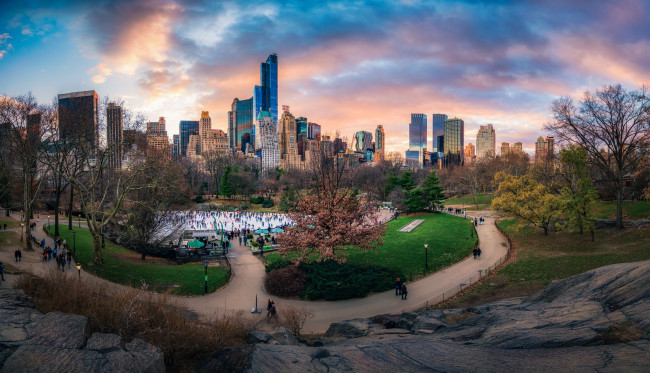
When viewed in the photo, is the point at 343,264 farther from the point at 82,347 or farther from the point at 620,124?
the point at 620,124

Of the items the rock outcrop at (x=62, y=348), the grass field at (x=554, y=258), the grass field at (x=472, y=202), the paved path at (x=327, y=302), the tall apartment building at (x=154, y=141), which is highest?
the tall apartment building at (x=154, y=141)

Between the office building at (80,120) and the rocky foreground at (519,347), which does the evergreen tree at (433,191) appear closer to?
the rocky foreground at (519,347)

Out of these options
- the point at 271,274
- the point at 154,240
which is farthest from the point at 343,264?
the point at 154,240

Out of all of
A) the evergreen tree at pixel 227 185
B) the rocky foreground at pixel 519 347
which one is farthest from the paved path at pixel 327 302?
the evergreen tree at pixel 227 185

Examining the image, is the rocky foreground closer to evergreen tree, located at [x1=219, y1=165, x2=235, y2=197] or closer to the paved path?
the paved path

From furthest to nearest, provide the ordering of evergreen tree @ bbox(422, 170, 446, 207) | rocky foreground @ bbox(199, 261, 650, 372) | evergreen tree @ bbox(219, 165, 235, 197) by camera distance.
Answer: evergreen tree @ bbox(219, 165, 235, 197)
evergreen tree @ bbox(422, 170, 446, 207)
rocky foreground @ bbox(199, 261, 650, 372)

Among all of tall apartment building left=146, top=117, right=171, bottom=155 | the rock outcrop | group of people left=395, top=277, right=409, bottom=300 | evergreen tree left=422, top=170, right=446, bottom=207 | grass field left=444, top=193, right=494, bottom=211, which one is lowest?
group of people left=395, top=277, right=409, bottom=300

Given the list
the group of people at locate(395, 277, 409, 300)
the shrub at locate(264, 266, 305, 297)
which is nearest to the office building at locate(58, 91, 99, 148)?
the shrub at locate(264, 266, 305, 297)
